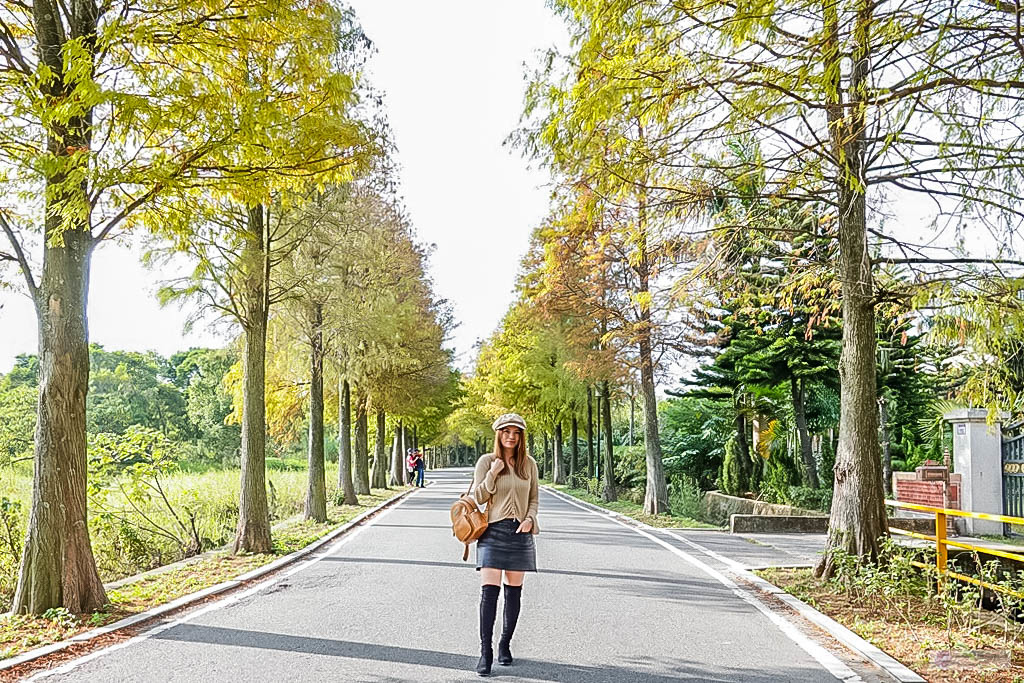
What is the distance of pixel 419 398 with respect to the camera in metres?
34.7

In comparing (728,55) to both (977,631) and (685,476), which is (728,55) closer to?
(977,631)

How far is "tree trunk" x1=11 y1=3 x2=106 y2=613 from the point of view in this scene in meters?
8.32

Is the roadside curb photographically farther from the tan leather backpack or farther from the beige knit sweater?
the tan leather backpack

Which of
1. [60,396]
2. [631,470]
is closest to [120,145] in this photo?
[60,396]

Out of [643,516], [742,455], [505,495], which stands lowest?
[643,516]

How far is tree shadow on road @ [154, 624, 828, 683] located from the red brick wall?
1431 centimetres

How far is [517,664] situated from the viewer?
21.9ft

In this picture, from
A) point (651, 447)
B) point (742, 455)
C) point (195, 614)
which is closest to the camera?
point (195, 614)

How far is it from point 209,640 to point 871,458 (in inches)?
303


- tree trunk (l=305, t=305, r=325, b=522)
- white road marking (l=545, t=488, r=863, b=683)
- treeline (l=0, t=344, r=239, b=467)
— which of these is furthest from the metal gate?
treeline (l=0, t=344, r=239, b=467)

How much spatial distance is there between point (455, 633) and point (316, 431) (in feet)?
43.5

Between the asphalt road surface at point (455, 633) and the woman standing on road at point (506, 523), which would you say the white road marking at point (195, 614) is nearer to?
the asphalt road surface at point (455, 633)

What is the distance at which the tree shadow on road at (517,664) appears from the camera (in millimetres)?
6293

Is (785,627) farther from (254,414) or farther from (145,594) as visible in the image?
(254,414)
